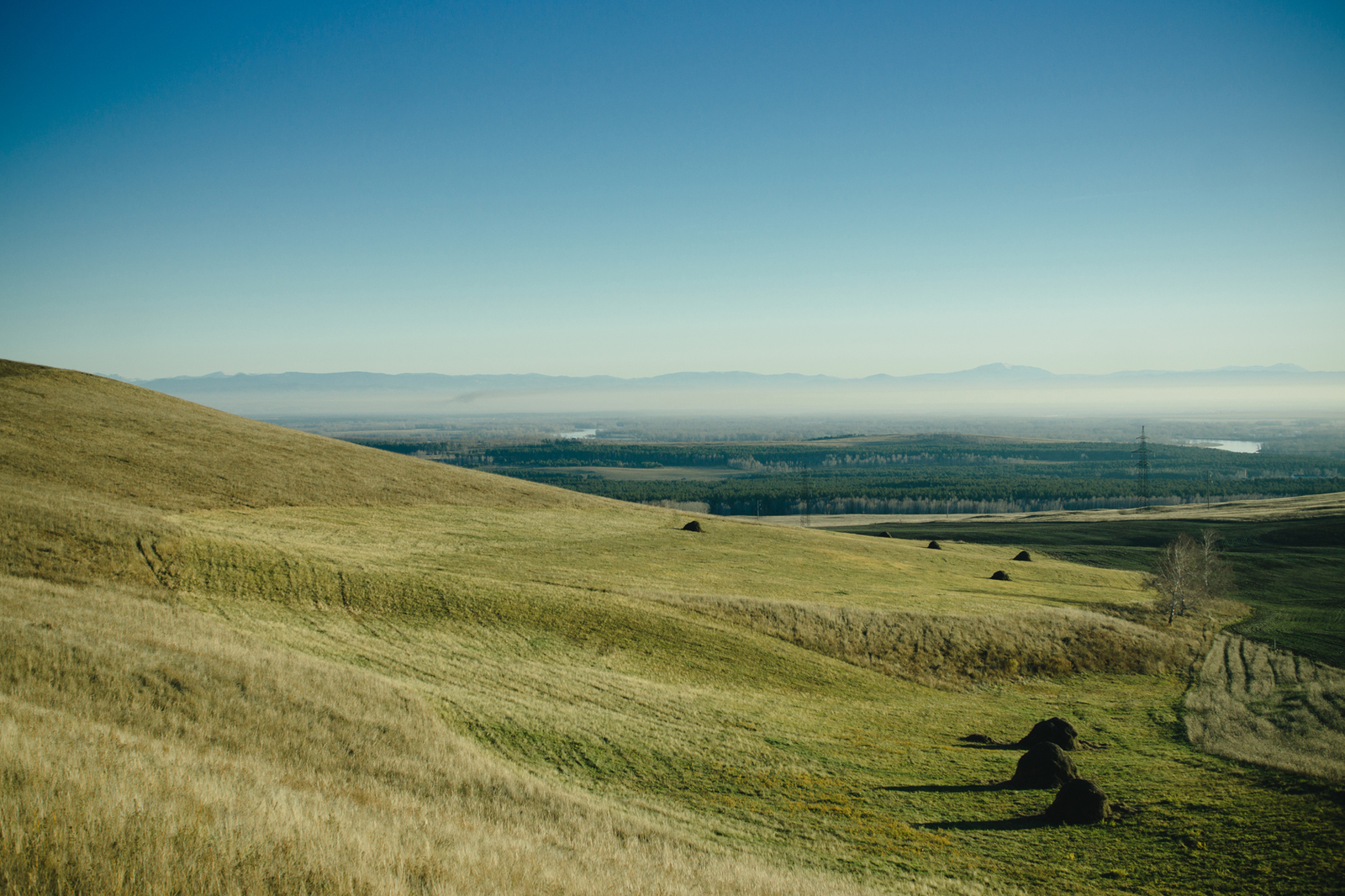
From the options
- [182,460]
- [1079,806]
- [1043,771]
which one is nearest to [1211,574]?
[1043,771]

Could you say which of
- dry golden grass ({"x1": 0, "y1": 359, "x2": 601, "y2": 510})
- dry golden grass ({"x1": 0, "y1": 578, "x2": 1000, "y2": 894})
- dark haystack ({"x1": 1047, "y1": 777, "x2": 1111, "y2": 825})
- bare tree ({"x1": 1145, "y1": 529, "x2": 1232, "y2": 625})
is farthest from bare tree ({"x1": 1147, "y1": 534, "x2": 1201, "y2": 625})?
dry golden grass ({"x1": 0, "y1": 359, "x2": 601, "y2": 510})

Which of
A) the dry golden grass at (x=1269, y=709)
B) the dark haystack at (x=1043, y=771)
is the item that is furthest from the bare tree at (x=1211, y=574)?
the dark haystack at (x=1043, y=771)

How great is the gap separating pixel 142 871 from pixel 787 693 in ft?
79.3

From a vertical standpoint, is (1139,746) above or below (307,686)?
below

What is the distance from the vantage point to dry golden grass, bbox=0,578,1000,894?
22.9 feet

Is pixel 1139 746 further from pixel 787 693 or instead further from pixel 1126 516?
pixel 1126 516

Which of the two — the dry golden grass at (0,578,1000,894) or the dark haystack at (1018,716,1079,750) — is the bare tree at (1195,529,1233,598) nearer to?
the dark haystack at (1018,716,1079,750)

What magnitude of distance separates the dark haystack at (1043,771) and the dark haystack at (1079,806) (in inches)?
75.9

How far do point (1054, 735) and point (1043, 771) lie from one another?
4.46 metres

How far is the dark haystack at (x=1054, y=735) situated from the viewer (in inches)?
903

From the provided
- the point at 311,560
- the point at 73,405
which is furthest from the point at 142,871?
the point at 73,405

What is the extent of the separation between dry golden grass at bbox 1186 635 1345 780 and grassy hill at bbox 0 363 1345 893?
1425mm

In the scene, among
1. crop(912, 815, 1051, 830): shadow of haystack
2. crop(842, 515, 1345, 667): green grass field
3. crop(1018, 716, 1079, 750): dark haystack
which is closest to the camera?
crop(912, 815, 1051, 830): shadow of haystack

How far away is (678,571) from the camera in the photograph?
43938 millimetres
